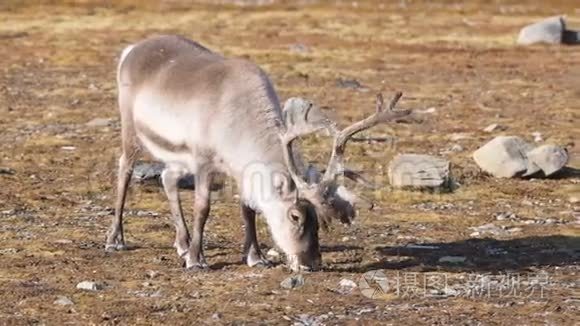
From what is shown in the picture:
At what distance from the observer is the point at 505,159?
1714 cm

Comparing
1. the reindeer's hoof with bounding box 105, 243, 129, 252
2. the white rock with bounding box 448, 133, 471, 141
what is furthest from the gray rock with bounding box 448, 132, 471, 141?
the reindeer's hoof with bounding box 105, 243, 129, 252

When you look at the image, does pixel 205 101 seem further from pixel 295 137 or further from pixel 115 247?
pixel 115 247

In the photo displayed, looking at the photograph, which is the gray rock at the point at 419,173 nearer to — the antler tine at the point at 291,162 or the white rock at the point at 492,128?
the white rock at the point at 492,128

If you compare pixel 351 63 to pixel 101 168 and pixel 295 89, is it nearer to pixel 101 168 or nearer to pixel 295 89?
pixel 295 89

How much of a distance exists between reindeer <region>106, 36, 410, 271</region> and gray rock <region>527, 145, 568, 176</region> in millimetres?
6019

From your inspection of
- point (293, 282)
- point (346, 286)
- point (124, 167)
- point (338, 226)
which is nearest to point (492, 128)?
point (338, 226)

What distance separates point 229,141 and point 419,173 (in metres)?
5.27

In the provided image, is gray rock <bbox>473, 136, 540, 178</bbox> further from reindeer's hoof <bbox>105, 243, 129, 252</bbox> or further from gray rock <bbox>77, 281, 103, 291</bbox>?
gray rock <bbox>77, 281, 103, 291</bbox>

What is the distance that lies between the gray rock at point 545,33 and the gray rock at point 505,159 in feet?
66.5

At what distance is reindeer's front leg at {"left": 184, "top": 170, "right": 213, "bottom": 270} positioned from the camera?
1139cm

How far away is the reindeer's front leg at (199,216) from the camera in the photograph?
11391mm

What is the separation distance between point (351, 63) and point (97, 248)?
20.5m

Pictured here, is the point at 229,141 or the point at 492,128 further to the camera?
the point at 492,128

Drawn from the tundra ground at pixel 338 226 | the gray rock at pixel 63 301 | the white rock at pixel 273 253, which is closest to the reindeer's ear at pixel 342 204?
the tundra ground at pixel 338 226
